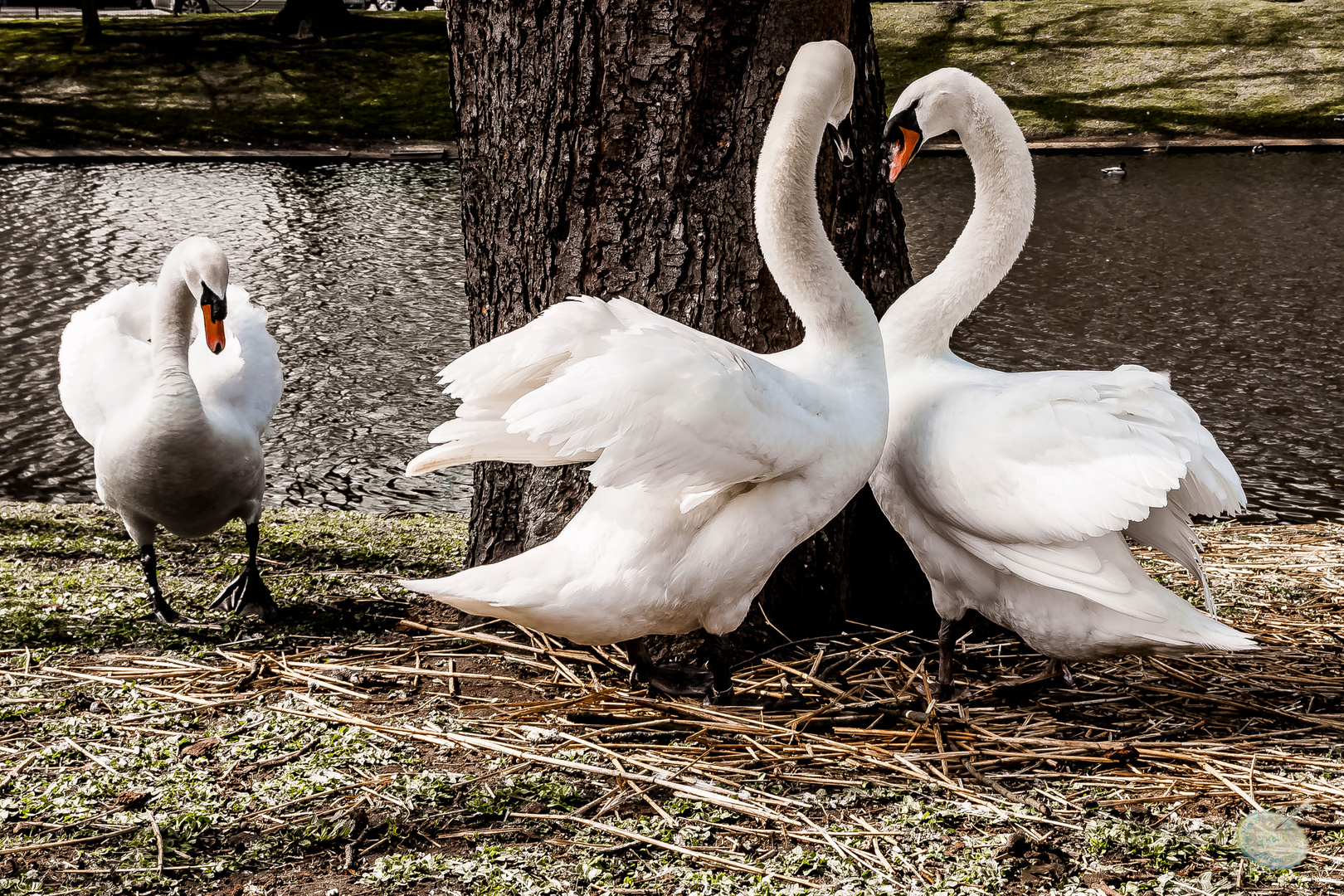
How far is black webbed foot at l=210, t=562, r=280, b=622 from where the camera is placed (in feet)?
13.2

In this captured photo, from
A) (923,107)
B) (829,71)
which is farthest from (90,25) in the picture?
(829,71)

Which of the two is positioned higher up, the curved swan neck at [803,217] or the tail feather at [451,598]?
the curved swan neck at [803,217]

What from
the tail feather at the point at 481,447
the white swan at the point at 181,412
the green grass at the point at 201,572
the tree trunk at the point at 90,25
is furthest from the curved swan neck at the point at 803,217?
the tree trunk at the point at 90,25

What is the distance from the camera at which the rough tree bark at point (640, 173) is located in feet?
11.0

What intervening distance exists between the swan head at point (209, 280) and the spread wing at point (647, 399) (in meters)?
1.60

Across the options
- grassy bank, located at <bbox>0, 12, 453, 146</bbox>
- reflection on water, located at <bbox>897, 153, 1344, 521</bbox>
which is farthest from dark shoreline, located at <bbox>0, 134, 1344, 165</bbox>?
reflection on water, located at <bbox>897, 153, 1344, 521</bbox>

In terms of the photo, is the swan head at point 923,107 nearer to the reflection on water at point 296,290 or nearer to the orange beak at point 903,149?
the orange beak at point 903,149

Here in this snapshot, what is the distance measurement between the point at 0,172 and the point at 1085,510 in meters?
19.8

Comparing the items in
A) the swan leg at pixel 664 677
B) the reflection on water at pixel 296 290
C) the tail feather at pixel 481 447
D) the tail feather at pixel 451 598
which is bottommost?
the reflection on water at pixel 296 290

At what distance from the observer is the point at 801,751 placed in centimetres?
284

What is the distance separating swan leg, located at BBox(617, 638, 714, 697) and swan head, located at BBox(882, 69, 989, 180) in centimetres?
154

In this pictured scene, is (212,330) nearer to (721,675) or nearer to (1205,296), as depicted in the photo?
(721,675)

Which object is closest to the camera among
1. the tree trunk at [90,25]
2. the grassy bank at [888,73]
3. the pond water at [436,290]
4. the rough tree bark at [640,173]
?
the rough tree bark at [640,173]

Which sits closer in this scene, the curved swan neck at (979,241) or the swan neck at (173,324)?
the curved swan neck at (979,241)
